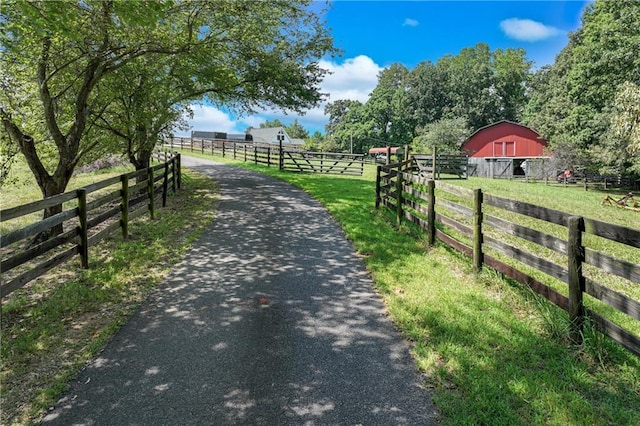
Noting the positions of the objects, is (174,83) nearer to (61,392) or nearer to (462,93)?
(61,392)

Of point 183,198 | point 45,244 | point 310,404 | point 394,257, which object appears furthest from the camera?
point 183,198

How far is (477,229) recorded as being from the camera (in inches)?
227

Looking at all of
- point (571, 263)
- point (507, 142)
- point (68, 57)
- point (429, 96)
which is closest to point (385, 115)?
point (429, 96)

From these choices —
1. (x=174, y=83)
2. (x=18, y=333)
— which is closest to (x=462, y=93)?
(x=174, y=83)

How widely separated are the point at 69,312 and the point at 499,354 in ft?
15.8

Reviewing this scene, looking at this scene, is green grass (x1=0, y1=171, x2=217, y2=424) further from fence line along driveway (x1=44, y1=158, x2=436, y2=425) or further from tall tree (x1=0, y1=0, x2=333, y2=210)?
tall tree (x1=0, y1=0, x2=333, y2=210)

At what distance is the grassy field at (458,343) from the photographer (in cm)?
305

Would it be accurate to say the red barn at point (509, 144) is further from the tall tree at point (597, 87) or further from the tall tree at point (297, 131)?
the tall tree at point (297, 131)

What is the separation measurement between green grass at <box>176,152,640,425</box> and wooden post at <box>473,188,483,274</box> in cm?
17

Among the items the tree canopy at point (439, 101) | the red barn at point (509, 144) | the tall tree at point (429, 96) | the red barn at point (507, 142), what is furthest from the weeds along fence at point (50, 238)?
the tall tree at point (429, 96)

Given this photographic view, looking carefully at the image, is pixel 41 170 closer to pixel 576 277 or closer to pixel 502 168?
pixel 576 277

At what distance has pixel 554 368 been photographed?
11.5 ft

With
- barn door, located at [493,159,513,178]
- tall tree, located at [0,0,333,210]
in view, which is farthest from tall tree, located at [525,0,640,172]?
tall tree, located at [0,0,333,210]

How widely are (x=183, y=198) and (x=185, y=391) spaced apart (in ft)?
33.7
